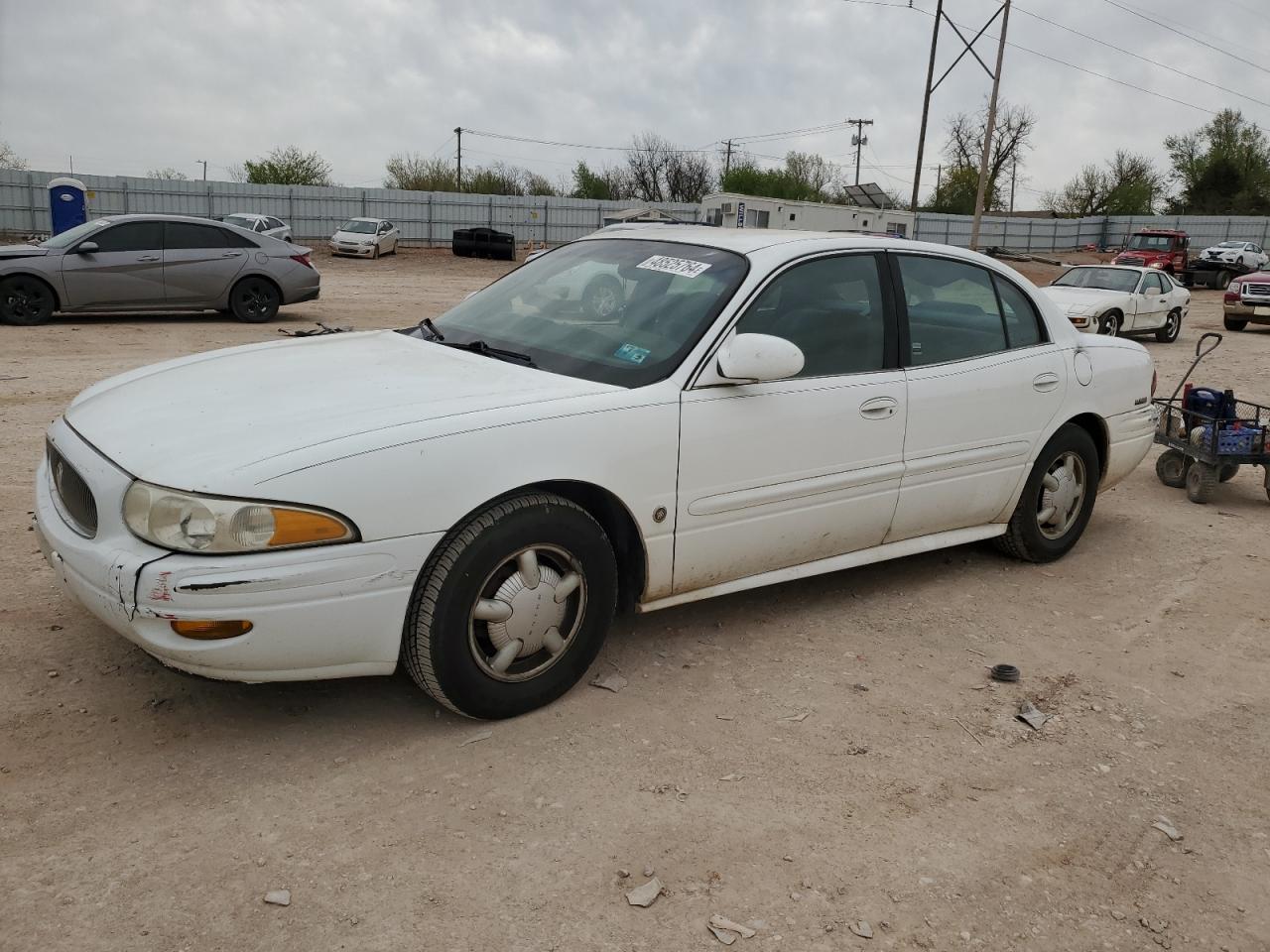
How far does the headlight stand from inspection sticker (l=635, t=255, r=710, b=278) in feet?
5.91

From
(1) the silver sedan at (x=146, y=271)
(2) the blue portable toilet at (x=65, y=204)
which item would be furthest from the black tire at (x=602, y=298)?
(2) the blue portable toilet at (x=65, y=204)

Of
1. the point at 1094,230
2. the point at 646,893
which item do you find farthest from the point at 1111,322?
the point at 1094,230

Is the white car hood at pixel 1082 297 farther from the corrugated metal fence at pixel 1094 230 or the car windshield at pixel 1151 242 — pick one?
the corrugated metal fence at pixel 1094 230

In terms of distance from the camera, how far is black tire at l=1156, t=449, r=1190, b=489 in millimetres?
7445

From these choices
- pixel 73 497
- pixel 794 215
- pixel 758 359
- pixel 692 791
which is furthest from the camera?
pixel 794 215

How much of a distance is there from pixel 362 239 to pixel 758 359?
107 ft

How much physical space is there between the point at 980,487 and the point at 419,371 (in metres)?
2.59

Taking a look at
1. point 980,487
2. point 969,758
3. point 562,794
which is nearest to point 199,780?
point 562,794

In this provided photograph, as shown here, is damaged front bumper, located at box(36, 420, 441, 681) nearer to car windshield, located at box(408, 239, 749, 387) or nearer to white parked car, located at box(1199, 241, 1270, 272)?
car windshield, located at box(408, 239, 749, 387)

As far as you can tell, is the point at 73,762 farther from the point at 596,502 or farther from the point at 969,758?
the point at 969,758

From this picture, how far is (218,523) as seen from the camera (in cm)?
287

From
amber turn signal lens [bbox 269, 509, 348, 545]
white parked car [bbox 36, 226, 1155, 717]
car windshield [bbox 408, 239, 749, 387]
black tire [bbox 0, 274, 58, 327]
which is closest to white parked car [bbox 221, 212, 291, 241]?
black tire [bbox 0, 274, 58, 327]

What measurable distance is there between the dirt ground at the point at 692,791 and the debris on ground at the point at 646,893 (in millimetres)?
24

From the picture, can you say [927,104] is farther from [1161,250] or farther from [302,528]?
[302,528]
